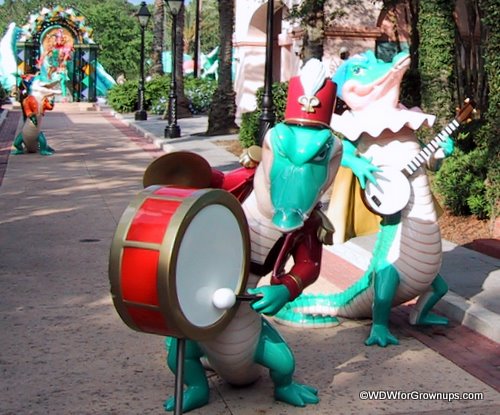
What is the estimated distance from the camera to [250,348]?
14.3 feet

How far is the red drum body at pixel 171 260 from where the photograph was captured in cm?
346

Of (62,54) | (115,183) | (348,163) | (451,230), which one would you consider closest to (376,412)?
(348,163)

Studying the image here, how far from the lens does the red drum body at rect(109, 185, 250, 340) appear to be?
136 inches

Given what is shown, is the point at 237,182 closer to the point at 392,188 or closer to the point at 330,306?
the point at 392,188

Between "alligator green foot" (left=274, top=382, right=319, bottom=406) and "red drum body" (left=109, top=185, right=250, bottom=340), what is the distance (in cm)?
95

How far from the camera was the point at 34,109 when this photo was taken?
1748 centimetres

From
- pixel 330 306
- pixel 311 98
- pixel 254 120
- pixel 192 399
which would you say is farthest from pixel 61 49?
pixel 311 98

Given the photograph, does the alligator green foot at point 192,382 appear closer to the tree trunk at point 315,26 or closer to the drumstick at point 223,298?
the drumstick at point 223,298

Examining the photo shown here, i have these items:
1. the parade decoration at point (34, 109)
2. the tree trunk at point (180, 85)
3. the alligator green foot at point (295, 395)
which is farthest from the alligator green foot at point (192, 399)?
the tree trunk at point (180, 85)

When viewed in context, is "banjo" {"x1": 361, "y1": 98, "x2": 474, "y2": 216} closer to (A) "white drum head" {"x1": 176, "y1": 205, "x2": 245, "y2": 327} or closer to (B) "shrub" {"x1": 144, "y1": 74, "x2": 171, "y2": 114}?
(A) "white drum head" {"x1": 176, "y1": 205, "x2": 245, "y2": 327}

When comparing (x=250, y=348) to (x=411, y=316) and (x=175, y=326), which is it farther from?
(x=411, y=316)

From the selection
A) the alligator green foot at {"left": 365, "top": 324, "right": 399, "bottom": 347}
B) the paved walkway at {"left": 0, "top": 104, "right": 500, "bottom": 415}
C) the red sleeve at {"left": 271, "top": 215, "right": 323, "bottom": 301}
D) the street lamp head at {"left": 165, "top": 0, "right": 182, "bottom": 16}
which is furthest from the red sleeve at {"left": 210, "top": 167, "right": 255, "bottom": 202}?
the street lamp head at {"left": 165, "top": 0, "right": 182, "bottom": 16}

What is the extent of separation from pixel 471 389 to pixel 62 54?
3981 centimetres

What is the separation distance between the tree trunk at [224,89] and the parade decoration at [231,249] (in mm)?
18801
